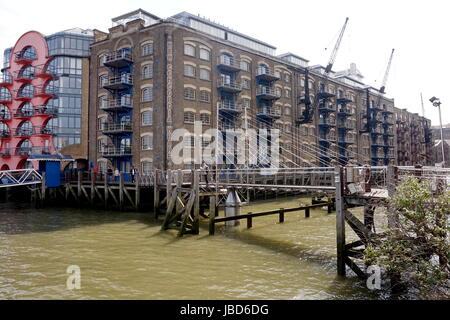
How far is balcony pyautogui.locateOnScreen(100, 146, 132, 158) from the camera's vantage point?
1254 inches

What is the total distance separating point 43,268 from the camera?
38.5ft

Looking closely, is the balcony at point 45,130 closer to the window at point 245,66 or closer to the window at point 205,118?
the window at point 205,118

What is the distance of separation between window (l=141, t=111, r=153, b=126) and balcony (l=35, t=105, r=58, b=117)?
12576 mm

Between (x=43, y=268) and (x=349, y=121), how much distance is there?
51.6 metres

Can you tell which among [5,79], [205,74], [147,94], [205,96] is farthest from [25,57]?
[205,96]

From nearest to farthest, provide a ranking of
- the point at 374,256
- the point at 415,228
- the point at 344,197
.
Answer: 1. the point at 415,228
2. the point at 374,256
3. the point at 344,197

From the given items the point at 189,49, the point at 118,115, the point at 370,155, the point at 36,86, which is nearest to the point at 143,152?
the point at 118,115

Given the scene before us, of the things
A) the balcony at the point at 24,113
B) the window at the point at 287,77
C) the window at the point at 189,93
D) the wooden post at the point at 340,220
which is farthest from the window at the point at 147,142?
the wooden post at the point at 340,220

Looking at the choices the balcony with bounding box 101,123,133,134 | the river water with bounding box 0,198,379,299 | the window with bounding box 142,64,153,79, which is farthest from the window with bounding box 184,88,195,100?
the river water with bounding box 0,198,379,299

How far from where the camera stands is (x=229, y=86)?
3441 cm

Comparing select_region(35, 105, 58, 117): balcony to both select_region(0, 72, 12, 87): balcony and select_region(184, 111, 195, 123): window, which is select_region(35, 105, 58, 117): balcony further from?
select_region(184, 111, 195, 123): window

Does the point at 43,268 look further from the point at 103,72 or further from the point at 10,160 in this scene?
the point at 10,160

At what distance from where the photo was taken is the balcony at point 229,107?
3391 cm

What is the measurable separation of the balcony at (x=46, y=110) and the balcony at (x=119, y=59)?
9.29 meters
